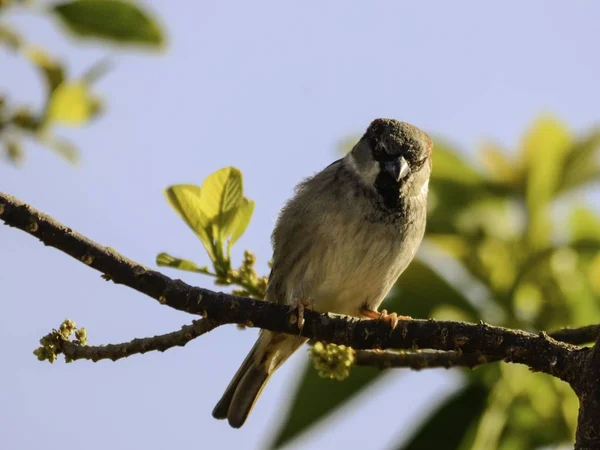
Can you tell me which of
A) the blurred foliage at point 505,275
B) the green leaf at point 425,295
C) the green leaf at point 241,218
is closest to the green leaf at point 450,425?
the blurred foliage at point 505,275

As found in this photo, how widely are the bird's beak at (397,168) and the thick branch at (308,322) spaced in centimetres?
126

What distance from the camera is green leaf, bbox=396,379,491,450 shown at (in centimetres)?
301

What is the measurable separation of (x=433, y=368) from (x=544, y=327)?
0.46m

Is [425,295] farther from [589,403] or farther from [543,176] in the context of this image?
[589,403]

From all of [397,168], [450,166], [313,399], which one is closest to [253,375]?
[313,399]

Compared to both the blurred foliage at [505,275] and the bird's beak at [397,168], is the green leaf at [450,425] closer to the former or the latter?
the blurred foliage at [505,275]

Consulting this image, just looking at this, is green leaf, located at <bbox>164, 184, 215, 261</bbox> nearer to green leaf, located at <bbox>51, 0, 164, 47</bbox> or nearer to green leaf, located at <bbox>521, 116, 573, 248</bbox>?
green leaf, located at <bbox>51, 0, 164, 47</bbox>

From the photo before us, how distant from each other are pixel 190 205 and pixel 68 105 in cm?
62

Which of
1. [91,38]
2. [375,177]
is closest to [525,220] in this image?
[375,177]

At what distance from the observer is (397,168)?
12.7 ft

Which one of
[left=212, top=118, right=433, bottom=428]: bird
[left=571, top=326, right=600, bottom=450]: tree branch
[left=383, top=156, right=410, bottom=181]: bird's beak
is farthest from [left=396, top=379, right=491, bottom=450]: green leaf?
[left=383, top=156, right=410, bottom=181]: bird's beak

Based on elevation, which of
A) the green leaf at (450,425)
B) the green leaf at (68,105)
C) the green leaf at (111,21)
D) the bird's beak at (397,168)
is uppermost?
the green leaf at (111,21)

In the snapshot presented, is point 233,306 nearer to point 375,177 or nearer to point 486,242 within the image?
point 486,242

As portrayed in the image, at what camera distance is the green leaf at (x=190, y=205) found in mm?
2672
